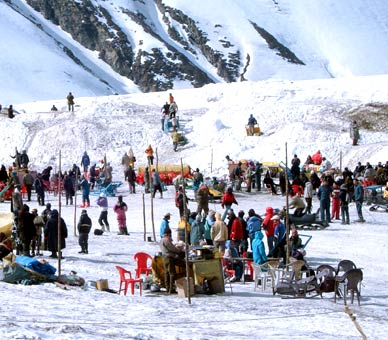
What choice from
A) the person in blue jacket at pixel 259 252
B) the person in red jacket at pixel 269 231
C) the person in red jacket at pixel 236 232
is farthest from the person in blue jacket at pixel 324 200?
the person in blue jacket at pixel 259 252

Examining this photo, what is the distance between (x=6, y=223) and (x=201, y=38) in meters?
127

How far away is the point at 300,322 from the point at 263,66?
123m

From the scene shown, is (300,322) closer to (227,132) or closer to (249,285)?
(249,285)

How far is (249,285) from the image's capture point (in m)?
16.6

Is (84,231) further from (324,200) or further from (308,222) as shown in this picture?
(324,200)

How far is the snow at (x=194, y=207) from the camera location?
40.4 feet

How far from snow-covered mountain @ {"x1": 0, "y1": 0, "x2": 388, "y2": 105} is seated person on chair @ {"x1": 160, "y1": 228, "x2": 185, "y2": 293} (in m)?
102

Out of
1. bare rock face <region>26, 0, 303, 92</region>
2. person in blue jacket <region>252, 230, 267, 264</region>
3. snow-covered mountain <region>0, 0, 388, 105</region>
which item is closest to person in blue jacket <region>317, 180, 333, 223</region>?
person in blue jacket <region>252, 230, 267, 264</region>

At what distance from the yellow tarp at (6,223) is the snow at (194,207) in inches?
52.4

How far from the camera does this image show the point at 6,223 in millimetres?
20062

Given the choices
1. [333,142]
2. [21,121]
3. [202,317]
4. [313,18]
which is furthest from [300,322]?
[313,18]

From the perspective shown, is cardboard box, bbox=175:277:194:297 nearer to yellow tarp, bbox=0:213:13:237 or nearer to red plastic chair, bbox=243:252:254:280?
red plastic chair, bbox=243:252:254:280

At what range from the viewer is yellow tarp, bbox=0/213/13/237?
776 inches

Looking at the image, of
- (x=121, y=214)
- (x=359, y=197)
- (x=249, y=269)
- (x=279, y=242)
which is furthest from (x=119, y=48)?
(x=249, y=269)
